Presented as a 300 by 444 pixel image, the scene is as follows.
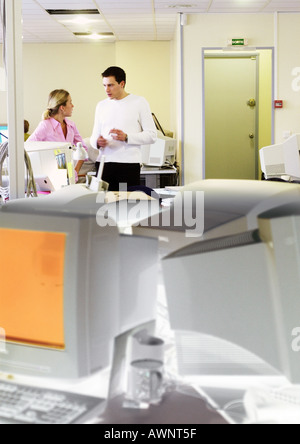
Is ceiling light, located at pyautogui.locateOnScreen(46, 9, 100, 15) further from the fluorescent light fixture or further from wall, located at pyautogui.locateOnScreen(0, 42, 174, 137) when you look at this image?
wall, located at pyautogui.locateOnScreen(0, 42, 174, 137)

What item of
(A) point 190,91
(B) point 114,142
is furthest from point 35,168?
(A) point 190,91

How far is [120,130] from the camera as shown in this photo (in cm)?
287

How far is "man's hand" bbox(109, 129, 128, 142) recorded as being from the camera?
280 cm

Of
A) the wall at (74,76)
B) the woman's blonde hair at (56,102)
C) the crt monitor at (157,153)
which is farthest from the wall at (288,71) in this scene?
the woman's blonde hair at (56,102)

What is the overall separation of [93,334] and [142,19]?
262 inches

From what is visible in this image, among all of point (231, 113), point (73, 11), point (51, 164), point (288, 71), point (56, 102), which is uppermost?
point (73, 11)

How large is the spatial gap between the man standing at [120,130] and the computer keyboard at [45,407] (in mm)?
2007

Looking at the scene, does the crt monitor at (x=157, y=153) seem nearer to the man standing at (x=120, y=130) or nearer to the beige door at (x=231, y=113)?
the beige door at (x=231, y=113)

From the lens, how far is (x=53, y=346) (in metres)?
0.82

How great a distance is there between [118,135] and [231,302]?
83.6 inches

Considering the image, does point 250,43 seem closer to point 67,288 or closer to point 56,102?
point 56,102

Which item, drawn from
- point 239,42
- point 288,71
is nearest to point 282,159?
point 288,71

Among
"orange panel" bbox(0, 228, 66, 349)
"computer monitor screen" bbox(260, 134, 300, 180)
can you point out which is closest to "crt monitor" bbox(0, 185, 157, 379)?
"orange panel" bbox(0, 228, 66, 349)

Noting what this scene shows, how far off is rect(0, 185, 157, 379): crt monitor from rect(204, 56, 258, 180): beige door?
639cm
